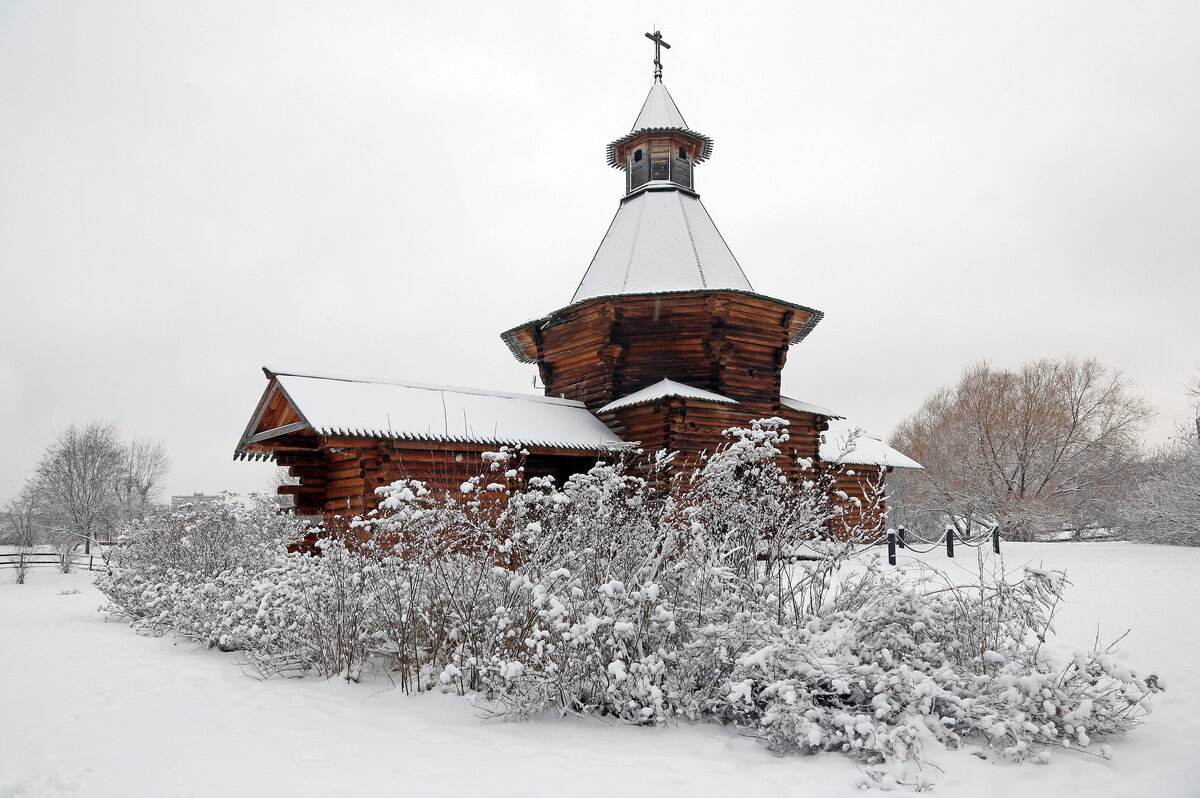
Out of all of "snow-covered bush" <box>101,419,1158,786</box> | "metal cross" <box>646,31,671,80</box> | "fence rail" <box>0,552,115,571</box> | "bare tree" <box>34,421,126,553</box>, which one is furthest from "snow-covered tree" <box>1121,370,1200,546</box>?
"bare tree" <box>34,421,126,553</box>

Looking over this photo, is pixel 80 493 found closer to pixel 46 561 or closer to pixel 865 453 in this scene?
pixel 46 561

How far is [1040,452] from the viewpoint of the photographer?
1111 inches

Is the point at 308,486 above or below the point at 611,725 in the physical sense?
above

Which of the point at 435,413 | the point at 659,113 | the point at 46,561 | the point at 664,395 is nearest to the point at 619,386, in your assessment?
the point at 664,395

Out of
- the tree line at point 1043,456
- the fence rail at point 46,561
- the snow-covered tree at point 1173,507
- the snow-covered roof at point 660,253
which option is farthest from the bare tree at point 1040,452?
the fence rail at point 46,561

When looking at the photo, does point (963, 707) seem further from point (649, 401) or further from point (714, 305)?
point (714, 305)

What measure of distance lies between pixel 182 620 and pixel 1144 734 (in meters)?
9.47

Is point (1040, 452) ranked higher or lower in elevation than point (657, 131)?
lower

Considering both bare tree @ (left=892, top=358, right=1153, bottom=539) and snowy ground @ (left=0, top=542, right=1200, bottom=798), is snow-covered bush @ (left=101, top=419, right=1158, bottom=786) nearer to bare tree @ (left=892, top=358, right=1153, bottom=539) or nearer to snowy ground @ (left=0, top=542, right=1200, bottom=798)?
snowy ground @ (left=0, top=542, right=1200, bottom=798)

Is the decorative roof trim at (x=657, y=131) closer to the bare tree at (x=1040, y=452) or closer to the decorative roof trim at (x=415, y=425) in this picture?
the decorative roof trim at (x=415, y=425)

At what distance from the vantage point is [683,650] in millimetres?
5176

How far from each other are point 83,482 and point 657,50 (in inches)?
1427

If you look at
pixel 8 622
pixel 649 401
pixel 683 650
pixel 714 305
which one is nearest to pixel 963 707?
pixel 683 650

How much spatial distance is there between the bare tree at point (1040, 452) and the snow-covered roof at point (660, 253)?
14.4 m
